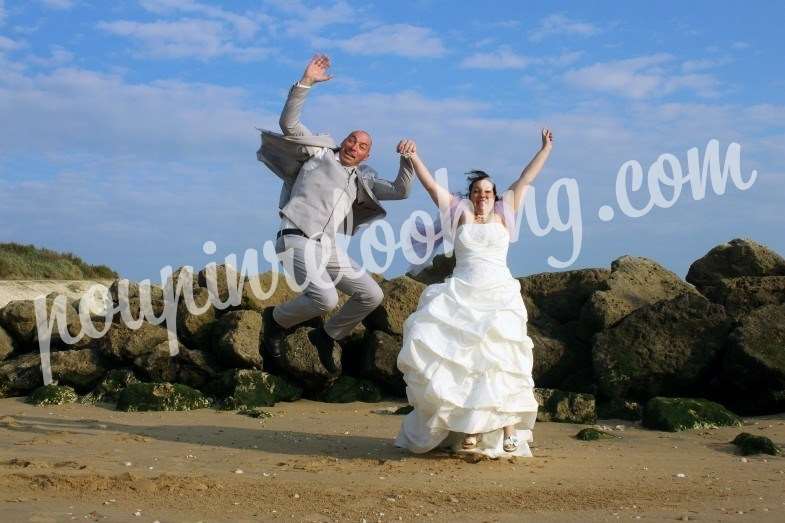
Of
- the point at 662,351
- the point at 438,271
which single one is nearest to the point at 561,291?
the point at 438,271

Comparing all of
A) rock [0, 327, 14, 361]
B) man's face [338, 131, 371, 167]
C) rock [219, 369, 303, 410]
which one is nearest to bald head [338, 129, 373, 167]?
man's face [338, 131, 371, 167]

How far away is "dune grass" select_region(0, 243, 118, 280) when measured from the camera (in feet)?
103

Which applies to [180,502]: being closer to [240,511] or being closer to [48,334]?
[240,511]

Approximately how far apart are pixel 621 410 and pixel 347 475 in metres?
4.57

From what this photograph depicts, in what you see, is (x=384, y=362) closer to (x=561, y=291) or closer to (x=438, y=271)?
(x=438, y=271)

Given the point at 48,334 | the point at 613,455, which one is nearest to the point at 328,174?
the point at 613,455

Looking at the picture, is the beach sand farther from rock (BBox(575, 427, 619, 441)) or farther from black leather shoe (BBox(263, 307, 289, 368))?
black leather shoe (BBox(263, 307, 289, 368))

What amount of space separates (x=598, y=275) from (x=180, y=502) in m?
8.06

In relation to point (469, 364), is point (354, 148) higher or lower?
higher

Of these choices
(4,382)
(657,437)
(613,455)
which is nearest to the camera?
(613,455)

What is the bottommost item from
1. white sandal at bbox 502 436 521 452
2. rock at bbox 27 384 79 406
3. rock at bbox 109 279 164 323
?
rock at bbox 27 384 79 406

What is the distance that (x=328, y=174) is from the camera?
33.1 ft

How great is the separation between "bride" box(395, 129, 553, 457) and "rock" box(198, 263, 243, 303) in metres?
5.54

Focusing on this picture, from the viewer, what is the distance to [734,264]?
45.2ft
